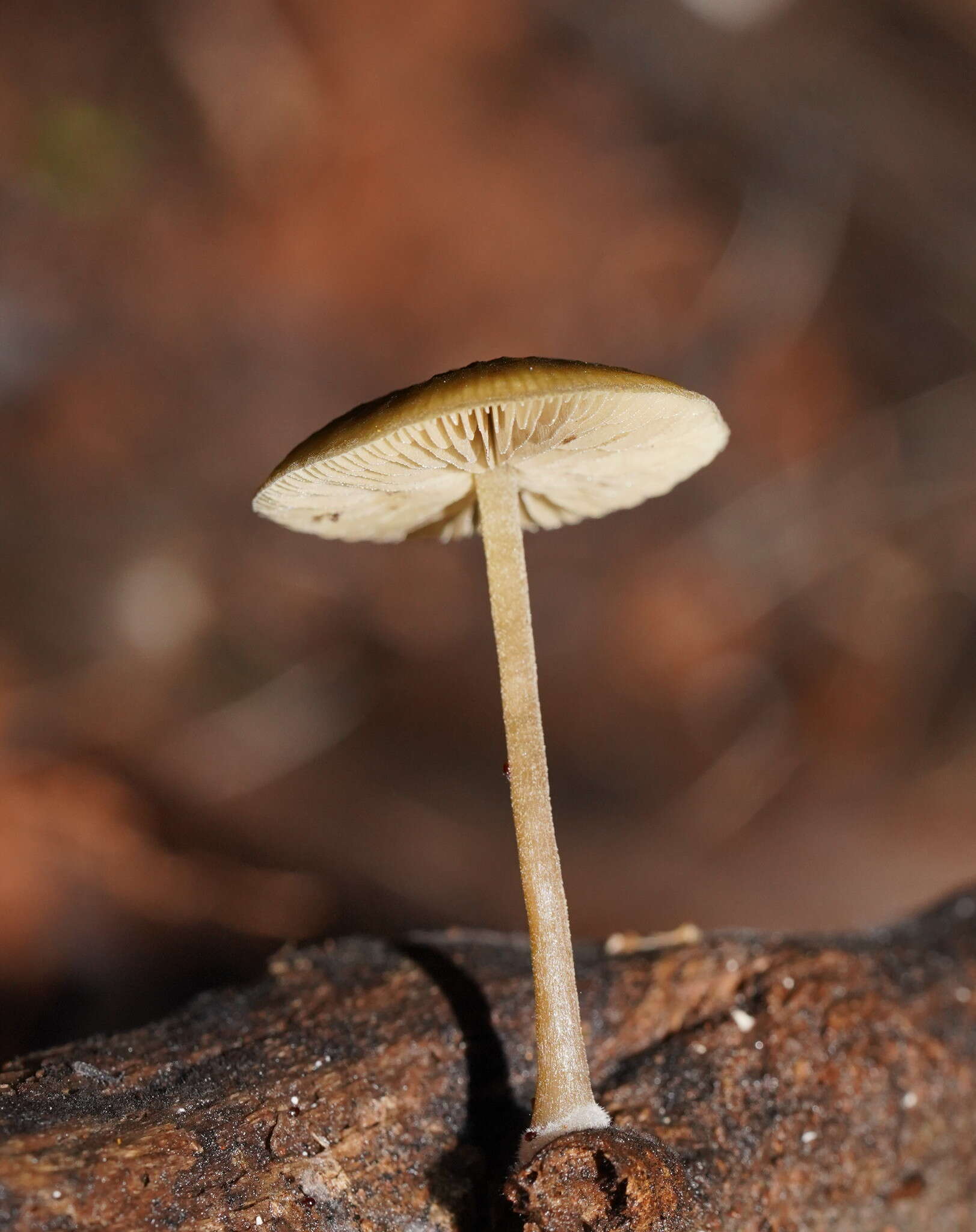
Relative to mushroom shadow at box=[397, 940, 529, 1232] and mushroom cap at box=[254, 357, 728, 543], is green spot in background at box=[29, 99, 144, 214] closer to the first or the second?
mushroom cap at box=[254, 357, 728, 543]

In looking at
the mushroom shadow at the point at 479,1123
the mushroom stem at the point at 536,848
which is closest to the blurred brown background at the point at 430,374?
the mushroom shadow at the point at 479,1123

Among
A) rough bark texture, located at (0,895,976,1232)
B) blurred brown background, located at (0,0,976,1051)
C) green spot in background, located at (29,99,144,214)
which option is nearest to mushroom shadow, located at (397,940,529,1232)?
rough bark texture, located at (0,895,976,1232)

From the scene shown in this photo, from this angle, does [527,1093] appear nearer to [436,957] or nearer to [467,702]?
[436,957]

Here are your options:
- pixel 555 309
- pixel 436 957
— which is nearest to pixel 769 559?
pixel 555 309

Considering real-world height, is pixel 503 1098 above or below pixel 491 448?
below

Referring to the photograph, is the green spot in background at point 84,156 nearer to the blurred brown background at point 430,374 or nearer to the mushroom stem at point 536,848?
the blurred brown background at point 430,374

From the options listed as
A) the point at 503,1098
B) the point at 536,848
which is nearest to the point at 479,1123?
the point at 503,1098

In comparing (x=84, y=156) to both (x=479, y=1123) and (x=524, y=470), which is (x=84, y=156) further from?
(x=479, y=1123)
